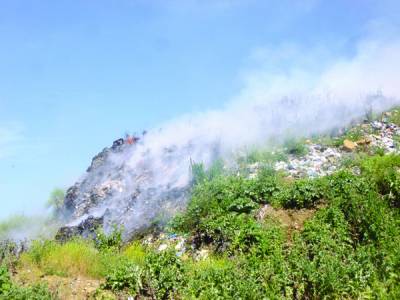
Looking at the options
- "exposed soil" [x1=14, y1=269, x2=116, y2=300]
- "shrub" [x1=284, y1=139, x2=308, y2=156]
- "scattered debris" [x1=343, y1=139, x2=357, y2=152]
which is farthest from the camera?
"shrub" [x1=284, y1=139, x2=308, y2=156]

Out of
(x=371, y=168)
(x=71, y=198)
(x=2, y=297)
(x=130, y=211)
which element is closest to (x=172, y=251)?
(x=2, y=297)

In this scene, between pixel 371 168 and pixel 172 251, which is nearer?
pixel 172 251

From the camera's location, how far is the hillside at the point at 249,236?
539 centimetres

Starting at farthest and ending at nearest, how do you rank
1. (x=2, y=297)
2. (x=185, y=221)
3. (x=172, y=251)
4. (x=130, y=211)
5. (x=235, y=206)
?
(x=130, y=211) → (x=185, y=221) → (x=235, y=206) → (x=172, y=251) → (x=2, y=297)

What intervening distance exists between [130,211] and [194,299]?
688 cm

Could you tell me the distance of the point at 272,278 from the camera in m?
5.48

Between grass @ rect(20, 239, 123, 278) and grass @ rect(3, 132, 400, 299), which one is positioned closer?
grass @ rect(3, 132, 400, 299)

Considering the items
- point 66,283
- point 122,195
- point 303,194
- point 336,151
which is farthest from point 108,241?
point 336,151

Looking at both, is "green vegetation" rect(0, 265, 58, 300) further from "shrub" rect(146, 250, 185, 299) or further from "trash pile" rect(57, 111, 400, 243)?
"trash pile" rect(57, 111, 400, 243)

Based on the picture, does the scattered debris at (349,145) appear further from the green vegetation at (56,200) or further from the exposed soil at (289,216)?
the green vegetation at (56,200)

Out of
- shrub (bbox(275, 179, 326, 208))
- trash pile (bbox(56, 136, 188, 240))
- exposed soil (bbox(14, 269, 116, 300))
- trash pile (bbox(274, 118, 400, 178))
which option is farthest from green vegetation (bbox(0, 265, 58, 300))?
trash pile (bbox(274, 118, 400, 178))

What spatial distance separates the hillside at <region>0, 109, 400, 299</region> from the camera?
5387 mm

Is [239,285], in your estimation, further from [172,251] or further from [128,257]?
[128,257]

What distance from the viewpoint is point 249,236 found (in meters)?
7.52
